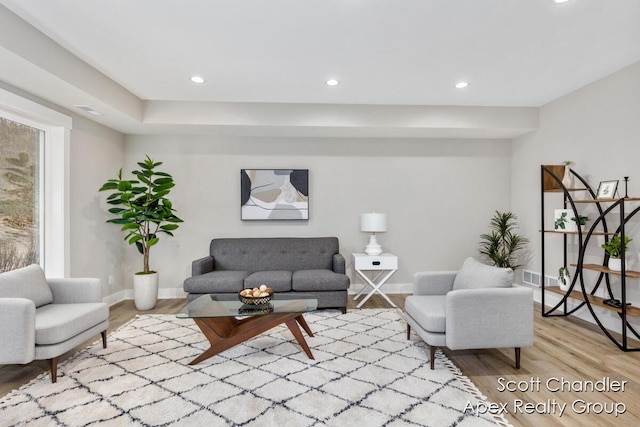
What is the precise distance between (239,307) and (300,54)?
2.29 metres

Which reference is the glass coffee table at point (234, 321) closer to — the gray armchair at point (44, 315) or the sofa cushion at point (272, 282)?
the gray armchair at point (44, 315)

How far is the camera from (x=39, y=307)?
108 inches

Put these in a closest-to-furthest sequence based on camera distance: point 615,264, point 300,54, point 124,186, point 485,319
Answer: point 485,319, point 300,54, point 615,264, point 124,186

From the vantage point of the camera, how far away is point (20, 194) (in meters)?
3.28

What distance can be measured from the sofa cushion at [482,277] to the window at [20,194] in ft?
13.9

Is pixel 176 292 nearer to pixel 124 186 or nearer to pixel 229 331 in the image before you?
pixel 124 186

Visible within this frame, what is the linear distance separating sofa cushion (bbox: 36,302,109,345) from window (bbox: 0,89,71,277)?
3.17 ft

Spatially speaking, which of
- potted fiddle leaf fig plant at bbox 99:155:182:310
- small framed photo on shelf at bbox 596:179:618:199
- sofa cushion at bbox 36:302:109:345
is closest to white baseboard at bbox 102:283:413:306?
potted fiddle leaf fig plant at bbox 99:155:182:310

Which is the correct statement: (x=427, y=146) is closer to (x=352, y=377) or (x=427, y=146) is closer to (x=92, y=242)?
(x=352, y=377)

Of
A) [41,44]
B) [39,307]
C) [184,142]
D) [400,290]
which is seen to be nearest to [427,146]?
[400,290]

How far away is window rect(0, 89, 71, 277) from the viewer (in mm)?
3109

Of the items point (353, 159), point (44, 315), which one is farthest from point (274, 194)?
point (44, 315)

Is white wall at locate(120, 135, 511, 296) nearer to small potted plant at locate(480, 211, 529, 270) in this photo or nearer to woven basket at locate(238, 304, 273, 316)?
small potted plant at locate(480, 211, 529, 270)

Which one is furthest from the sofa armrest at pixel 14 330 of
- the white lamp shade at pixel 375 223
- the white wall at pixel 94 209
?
the white lamp shade at pixel 375 223
